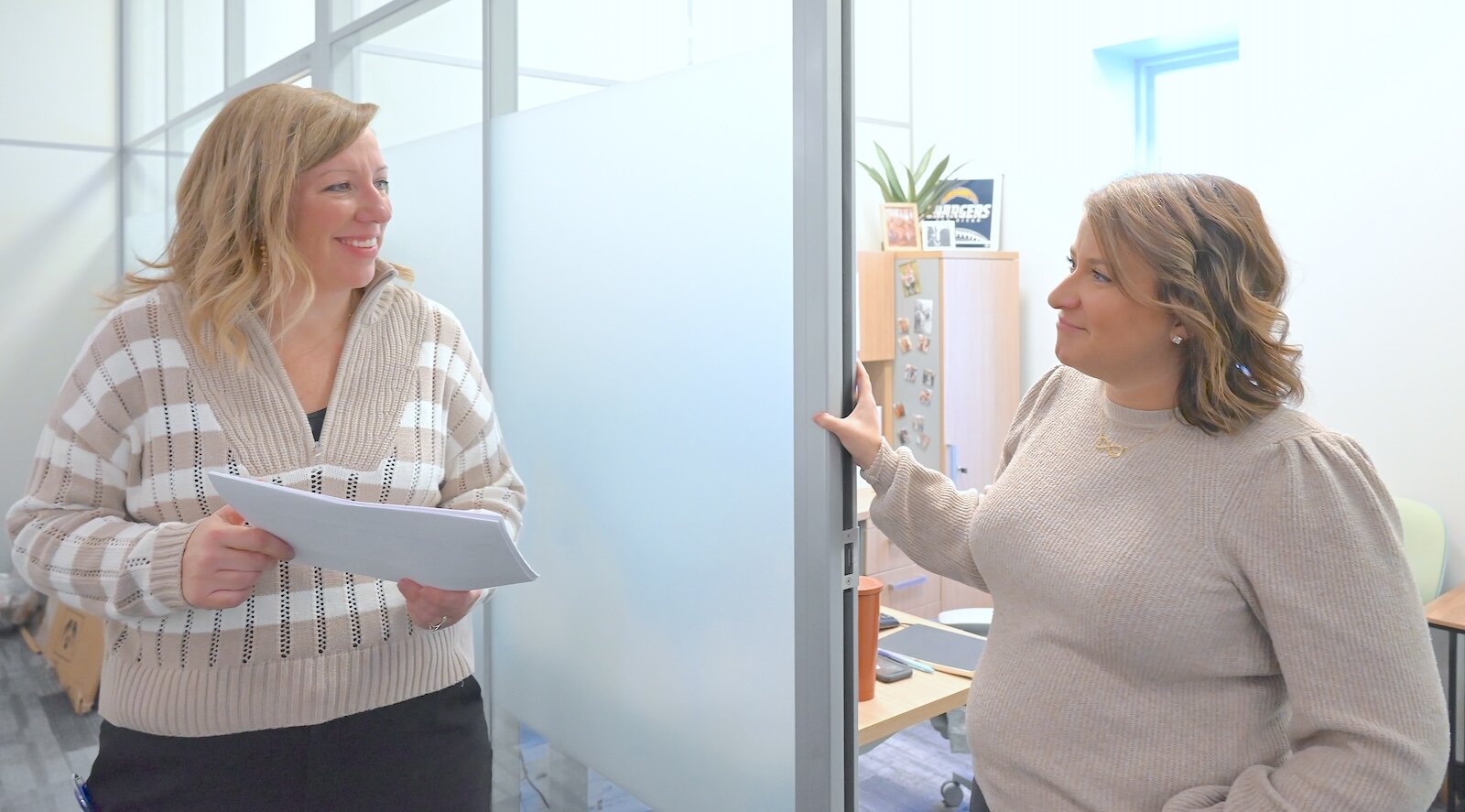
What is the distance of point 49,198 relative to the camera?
108 inches

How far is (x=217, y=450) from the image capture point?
1.21 m

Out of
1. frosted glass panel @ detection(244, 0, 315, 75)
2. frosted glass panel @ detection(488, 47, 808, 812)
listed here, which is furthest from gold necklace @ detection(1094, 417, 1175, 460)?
frosted glass panel @ detection(244, 0, 315, 75)

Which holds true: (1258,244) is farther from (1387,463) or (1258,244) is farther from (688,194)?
(1387,463)

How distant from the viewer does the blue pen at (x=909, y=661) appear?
2035 mm

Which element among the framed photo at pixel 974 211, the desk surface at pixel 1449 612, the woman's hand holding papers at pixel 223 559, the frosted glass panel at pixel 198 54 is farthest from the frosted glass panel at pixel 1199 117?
the woman's hand holding papers at pixel 223 559

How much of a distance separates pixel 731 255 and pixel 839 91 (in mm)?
291

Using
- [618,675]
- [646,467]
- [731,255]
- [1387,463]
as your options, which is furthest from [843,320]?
[1387,463]

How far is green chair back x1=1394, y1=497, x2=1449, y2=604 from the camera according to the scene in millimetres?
3365

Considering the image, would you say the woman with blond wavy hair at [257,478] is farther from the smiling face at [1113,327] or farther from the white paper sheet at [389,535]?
the smiling face at [1113,327]

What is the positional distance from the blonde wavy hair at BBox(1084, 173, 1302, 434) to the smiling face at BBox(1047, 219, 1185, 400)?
1 centimetres

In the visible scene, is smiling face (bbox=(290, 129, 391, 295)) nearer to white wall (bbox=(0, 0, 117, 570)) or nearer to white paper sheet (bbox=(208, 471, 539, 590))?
white paper sheet (bbox=(208, 471, 539, 590))

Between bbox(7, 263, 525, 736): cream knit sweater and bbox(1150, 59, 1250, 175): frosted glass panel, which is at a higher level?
bbox(1150, 59, 1250, 175): frosted glass panel

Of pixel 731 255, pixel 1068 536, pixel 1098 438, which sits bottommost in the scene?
pixel 1068 536

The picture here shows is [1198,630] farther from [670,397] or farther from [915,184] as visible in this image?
[915,184]
